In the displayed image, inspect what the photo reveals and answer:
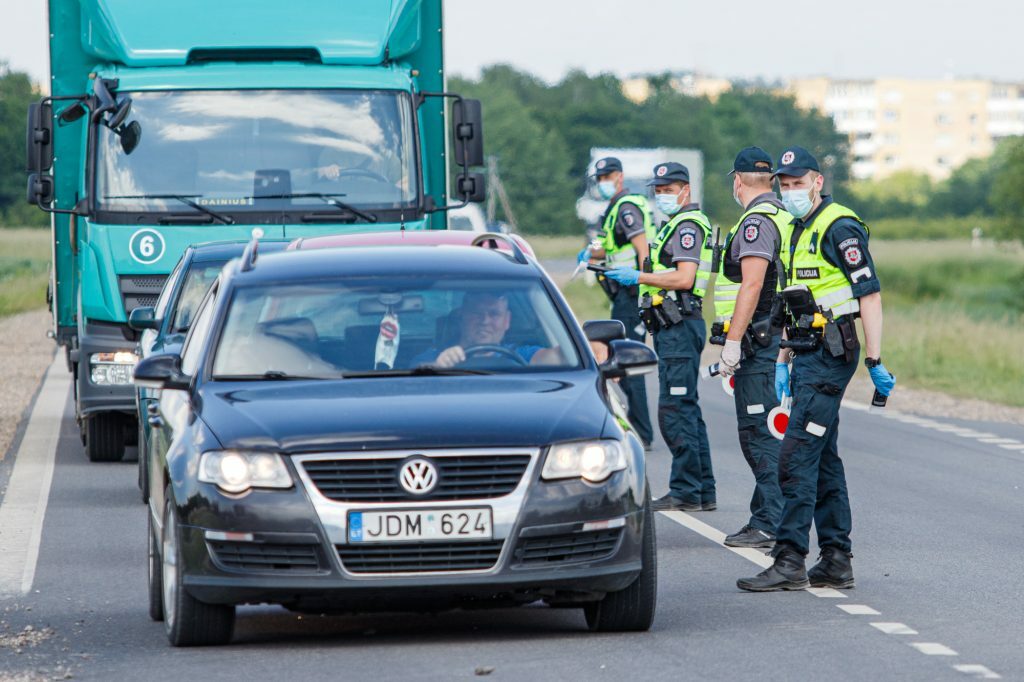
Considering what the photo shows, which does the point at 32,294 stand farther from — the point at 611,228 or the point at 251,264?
the point at 251,264

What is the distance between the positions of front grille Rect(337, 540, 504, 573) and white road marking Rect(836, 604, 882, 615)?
1913mm

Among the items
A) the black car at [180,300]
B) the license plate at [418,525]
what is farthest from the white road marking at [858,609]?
the black car at [180,300]

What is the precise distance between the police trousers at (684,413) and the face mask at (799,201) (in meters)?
2.88

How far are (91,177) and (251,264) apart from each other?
6.79 m

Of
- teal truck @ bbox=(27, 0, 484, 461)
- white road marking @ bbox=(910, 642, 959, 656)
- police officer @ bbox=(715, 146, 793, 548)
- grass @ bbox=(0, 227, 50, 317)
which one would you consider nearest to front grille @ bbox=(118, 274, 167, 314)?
teal truck @ bbox=(27, 0, 484, 461)

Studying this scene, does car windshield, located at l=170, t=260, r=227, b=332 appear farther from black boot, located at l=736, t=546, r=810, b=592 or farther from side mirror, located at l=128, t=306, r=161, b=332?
black boot, located at l=736, t=546, r=810, b=592

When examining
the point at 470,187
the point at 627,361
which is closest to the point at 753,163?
the point at 627,361

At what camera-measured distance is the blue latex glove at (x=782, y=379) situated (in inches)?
394

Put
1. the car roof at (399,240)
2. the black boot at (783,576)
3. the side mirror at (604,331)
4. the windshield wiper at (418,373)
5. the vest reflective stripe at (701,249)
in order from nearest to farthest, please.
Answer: the windshield wiper at (418,373), the side mirror at (604,331), the black boot at (783,576), the car roof at (399,240), the vest reflective stripe at (701,249)

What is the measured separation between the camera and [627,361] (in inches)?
330

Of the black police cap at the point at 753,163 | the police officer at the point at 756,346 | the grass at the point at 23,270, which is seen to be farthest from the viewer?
the grass at the point at 23,270

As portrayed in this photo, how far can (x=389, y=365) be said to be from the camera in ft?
26.8

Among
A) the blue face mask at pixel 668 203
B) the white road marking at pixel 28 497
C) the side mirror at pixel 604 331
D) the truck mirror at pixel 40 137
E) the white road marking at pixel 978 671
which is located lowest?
the white road marking at pixel 28 497

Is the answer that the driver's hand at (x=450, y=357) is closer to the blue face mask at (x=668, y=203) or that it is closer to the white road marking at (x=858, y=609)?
the white road marking at (x=858, y=609)
